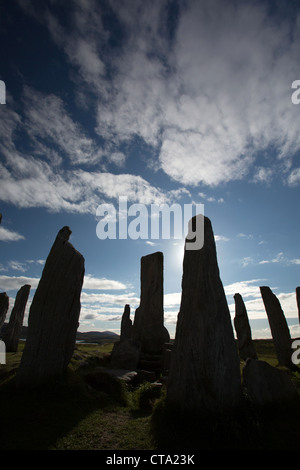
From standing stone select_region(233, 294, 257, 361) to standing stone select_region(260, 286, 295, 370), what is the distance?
2580mm

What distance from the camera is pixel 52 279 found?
7.83m

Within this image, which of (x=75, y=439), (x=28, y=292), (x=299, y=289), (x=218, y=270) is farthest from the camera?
(x=28, y=292)

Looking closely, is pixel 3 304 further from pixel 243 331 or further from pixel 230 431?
pixel 243 331

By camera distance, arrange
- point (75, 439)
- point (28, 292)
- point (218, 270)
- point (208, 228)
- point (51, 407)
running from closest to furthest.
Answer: point (75, 439) → point (51, 407) → point (218, 270) → point (208, 228) → point (28, 292)

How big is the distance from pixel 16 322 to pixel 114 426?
14.5 metres

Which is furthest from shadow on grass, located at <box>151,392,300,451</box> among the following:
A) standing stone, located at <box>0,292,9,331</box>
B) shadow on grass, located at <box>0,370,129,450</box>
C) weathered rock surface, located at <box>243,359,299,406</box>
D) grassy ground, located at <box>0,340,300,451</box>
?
standing stone, located at <box>0,292,9,331</box>

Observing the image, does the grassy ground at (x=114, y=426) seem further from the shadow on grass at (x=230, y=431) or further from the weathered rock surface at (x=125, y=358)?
the weathered rock surface at (x=125, y=358)

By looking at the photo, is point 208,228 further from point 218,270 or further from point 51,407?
point 51,407

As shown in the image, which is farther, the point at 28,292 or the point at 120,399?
the point at 28,292

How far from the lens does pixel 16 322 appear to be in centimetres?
1694

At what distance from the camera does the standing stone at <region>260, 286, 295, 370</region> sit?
15.4 metres

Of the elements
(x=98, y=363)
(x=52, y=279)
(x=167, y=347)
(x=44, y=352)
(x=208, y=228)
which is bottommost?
(x=98, y=363)
